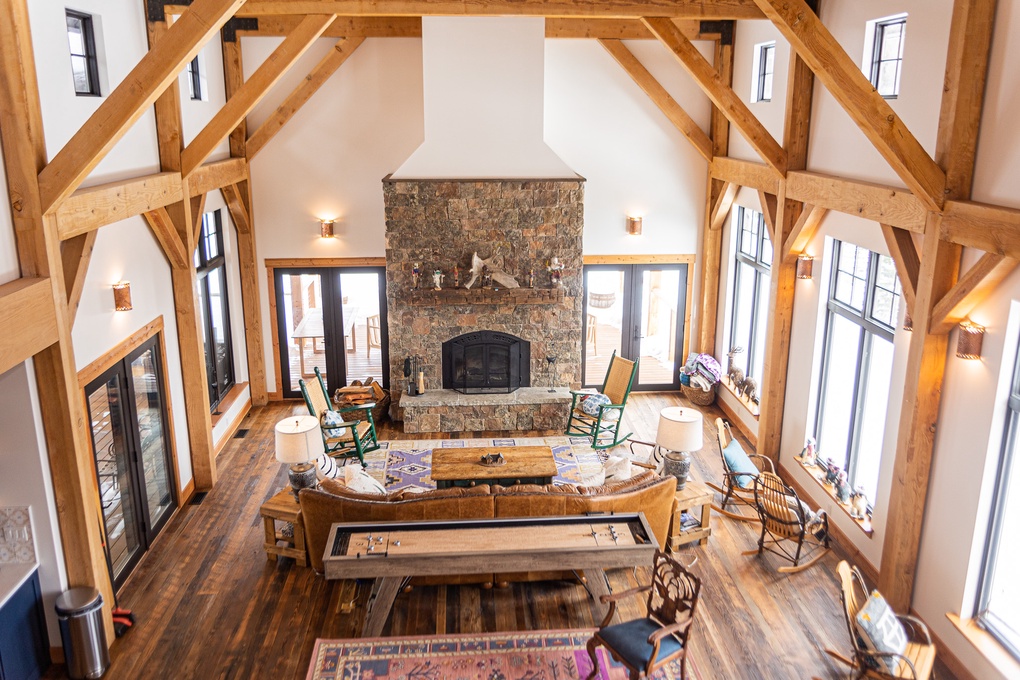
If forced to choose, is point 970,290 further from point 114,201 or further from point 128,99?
point 114,201

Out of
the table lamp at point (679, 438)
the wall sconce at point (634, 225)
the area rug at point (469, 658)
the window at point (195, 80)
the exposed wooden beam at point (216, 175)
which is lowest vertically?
the area rug at point (469, 658)

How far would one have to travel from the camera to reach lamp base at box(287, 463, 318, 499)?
711cm

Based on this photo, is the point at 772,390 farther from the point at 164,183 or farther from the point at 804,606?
the point at 164,183

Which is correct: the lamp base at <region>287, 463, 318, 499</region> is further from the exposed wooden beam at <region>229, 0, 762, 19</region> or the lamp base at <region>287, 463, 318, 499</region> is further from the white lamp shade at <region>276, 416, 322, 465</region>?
the exposed wooden beam at <region>229, 0, 762, 19</region>

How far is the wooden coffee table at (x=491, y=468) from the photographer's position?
8047 millimetres

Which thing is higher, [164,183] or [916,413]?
[164,183]

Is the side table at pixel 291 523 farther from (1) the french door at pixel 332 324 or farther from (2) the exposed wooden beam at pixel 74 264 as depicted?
(1) the french door at pixel 332 324

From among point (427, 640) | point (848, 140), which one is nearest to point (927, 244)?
point (848, 140)

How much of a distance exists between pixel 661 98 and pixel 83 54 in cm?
719

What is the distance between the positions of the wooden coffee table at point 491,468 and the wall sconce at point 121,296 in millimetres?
3313

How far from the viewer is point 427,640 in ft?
20.0


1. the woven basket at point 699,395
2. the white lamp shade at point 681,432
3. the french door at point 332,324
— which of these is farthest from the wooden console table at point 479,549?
the french door at point 332,324

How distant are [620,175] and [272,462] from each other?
20.3ft

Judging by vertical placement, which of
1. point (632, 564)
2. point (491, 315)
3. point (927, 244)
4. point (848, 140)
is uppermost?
point (848, 140)
